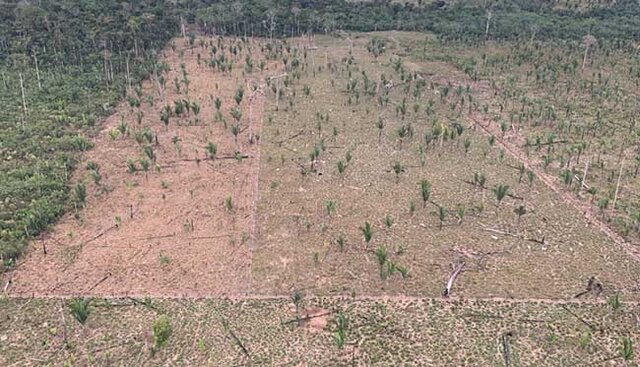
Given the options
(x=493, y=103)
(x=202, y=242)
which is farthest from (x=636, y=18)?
(x=202, y=242)

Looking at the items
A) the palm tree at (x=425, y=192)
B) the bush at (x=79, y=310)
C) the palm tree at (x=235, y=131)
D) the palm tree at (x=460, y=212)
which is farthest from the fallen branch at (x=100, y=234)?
the palm tree at (x=460, y=212)

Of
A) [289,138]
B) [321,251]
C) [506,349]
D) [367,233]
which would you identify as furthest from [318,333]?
[289,138]

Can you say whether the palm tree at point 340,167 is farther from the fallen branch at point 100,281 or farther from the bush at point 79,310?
the bush at point 79,310

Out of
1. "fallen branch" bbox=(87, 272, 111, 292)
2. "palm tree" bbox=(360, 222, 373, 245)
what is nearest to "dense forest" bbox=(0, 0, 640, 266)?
"fallen branch" bbox=(87, 272, 111, 292)

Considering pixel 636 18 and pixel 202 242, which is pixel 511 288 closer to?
pixel 202 242

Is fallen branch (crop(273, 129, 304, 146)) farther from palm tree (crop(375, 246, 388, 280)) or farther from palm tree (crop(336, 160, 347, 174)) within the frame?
palm tree (crop(375, 246, 388, 280))

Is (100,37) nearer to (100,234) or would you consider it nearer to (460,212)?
(100,234)
